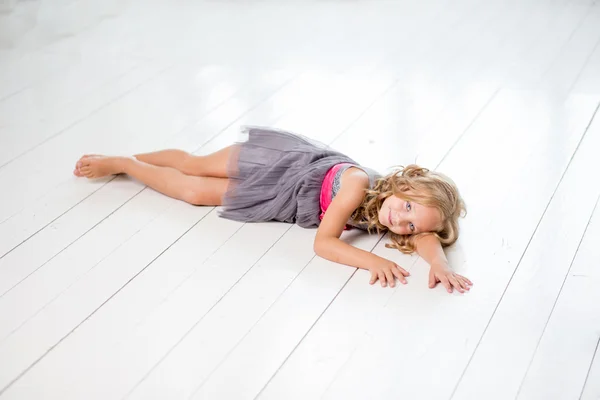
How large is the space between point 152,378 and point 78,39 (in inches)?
82.5

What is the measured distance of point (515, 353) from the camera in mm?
1660

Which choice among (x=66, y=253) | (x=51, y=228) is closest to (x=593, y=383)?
(x=66, y=253)

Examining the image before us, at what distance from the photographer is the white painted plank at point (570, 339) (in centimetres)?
158

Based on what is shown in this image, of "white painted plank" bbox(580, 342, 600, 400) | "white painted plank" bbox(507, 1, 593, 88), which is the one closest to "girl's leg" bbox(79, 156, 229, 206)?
"white painted plank" bbox(580, 342, 600, 400)

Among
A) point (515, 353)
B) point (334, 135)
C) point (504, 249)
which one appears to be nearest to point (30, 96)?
point (334, 135)

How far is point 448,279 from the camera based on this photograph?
1.85 metres

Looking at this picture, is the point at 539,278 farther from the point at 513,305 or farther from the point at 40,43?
the point at 40,43

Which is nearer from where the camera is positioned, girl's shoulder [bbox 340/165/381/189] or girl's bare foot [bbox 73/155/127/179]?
girl's shoulder [bbox 340/165/381/189]

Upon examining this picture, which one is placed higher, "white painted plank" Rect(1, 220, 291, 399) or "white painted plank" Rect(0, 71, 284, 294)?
"white painted plank" Rect(1, 220, 291, 399)

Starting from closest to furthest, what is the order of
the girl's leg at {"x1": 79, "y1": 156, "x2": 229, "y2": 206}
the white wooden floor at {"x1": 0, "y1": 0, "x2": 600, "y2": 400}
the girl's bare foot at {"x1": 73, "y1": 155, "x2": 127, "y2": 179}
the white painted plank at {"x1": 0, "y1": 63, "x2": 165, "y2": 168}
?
1. the white wooden floor at {"x1": 0, "y1": 0, "x2": 600, "y2": 400}
2. the girl's leg at {"x1": 79, "y1": 156, "x2": 229, "y2": 206}
3. the girl's bare foot at {"x1": 73, "y1": 155, "x2": 127, "y2": 179}
4. the white painted plank at {"x1": 0, "y1": 63, "x2": 165, "y2": 168}

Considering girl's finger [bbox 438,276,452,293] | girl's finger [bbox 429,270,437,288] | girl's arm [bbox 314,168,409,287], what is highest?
girl's arm [bbox 314,168,409,287]

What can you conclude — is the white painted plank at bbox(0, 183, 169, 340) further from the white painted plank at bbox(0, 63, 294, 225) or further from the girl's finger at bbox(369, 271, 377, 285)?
the girl's finger at bbox(369, 271, 377, 285)

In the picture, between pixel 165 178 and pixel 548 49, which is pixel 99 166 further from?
pixel 548 49

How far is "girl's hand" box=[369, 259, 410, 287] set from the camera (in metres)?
1.87
